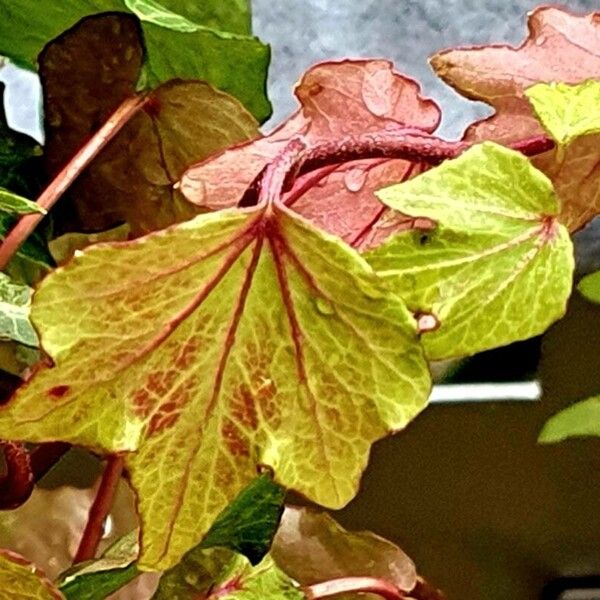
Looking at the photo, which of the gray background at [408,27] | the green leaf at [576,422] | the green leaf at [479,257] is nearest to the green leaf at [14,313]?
the green leaf at [479,257]

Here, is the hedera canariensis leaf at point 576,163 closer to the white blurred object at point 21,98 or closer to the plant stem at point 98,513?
the plant stem at point 98,513

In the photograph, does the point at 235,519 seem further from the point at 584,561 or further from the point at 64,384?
the point at 584,561

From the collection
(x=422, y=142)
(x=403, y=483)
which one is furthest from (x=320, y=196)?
(x=403, y=483)

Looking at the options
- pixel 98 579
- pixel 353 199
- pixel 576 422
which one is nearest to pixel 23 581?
pixel 98 579

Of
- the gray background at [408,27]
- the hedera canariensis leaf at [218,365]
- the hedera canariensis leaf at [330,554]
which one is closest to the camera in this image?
the hedera canariensis leaf at [218,365]

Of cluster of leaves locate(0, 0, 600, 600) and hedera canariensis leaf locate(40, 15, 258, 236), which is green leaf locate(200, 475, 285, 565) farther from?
hedera canariensis leaf locate(40, 15, 258, 236)

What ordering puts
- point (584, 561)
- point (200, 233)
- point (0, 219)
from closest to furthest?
point (200, 233) < point (0, 219) < point (584, 561)

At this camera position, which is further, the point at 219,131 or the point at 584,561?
the point at 584,561
